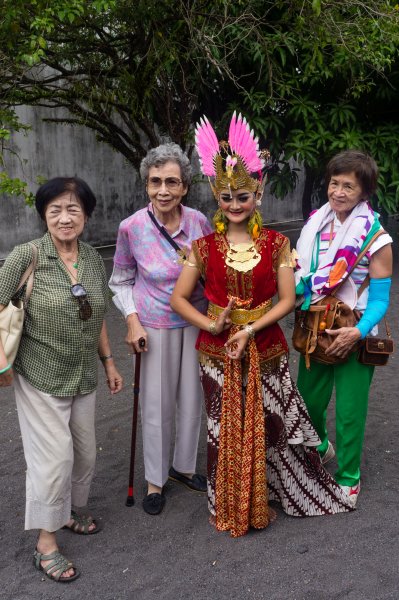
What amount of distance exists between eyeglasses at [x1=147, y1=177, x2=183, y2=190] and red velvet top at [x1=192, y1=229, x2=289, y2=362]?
0.33 meters

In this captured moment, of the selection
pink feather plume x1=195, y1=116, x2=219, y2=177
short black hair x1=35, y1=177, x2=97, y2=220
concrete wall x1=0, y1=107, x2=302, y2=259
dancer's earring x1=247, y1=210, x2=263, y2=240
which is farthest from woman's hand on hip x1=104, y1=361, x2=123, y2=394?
concrete wall x1=0, y1=107, x2=302, y2=259

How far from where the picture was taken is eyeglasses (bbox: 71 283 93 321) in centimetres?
270

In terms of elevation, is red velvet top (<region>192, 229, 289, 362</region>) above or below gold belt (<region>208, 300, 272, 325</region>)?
above

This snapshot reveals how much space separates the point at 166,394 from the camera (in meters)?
3.33

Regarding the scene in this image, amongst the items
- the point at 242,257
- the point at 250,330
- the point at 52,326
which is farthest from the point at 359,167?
the point at 52,326

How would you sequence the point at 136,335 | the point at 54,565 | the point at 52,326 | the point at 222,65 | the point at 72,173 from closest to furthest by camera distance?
1. the point at 52,326
2. the point at 54,565
3. the point at 136,335
4. the point at 222,65
5. the point at 72,173

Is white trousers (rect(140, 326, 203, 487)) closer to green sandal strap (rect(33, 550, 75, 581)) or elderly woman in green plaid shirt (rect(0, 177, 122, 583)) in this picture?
elderly woman in green plaid shirt (rect(0, 177, 122, 583))

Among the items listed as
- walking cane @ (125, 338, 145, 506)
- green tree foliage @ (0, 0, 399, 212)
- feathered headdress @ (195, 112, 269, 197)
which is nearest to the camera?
feathered headdress @ (195, 112, 269, 197)

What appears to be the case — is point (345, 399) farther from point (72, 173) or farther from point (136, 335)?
point (72, 173)

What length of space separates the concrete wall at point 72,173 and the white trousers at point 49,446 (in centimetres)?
729

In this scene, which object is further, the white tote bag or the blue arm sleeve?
the blue arm sleeve

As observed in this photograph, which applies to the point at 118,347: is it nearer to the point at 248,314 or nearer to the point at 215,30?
the point at 215,30

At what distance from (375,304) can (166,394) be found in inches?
47.6

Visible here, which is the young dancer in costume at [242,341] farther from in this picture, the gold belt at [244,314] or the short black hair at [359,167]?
the short black hair at [359,167]
